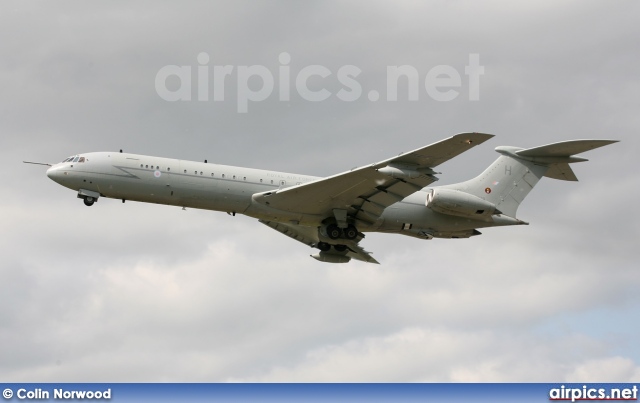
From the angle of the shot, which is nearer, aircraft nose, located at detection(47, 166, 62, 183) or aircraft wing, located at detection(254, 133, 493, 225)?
aircraft wing, located at detection(254, 133, 493, 225)

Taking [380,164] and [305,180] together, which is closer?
[380,164]

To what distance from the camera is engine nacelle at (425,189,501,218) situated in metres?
49.6

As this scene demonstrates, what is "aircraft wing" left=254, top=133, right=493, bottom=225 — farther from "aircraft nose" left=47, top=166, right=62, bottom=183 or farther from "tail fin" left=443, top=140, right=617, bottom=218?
"aircraft nose" left=47, top=166, right=62, bottom=183

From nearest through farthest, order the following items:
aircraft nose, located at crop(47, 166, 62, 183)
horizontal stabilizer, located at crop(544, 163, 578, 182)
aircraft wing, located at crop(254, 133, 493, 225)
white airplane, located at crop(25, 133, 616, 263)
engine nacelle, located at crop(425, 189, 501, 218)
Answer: aircraft wing, located at crop(254, 133, 493, 225), white airplane, located at crop(25, 133, 616, 263), aircraft nose, located at crop(47, 166, 62, 183), engine nacelle, located at crop(425, 189, 501, 218), horizontal stabilizer, located at crop(544, 163, 578, 182)

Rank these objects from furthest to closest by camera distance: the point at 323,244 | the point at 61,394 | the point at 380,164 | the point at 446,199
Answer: the point at 323,244 → the point at 446,199 → the point at 380,164 → the point at 61,394

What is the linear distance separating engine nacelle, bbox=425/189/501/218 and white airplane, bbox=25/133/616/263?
0.05 meters

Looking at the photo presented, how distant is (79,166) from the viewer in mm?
47781

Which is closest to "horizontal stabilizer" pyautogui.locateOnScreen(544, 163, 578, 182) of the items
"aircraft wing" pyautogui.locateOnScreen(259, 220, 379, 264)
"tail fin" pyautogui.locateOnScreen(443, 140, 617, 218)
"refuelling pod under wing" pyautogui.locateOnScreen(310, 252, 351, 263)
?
"tail fin" pyautogui.locateOnScreen(443, 140, 617, 218)

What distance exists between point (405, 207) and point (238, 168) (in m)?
8.81

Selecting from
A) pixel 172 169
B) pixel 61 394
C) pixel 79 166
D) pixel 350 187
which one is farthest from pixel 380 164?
pixel 61 394

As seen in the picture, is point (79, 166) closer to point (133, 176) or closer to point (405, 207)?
point (133, 176)

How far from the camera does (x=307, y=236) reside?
2227 inches

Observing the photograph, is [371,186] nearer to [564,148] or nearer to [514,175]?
[514,175]

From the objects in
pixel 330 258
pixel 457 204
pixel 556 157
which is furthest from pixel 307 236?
pixel 556 157
